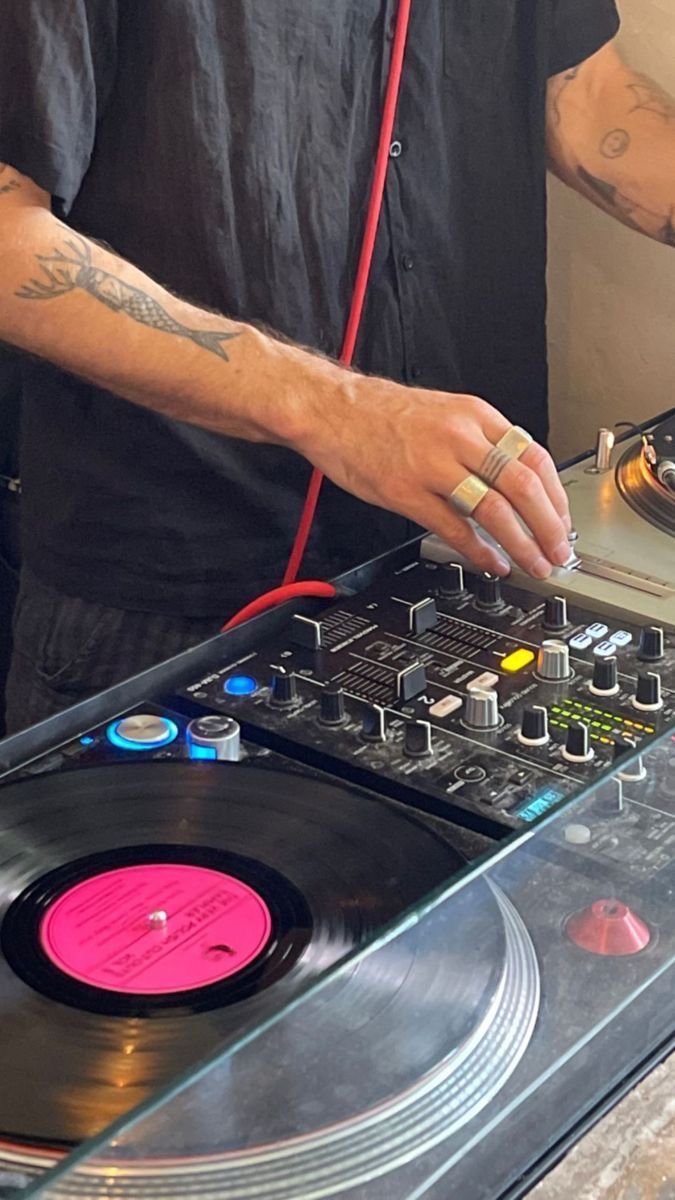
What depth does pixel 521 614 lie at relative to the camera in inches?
44.7

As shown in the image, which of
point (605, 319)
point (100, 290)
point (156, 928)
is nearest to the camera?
point (156, 928)

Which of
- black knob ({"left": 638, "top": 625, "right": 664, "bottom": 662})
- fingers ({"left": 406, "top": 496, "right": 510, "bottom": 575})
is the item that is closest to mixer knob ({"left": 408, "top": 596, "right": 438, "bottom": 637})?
fingers ({"left": 406, "top": 496, "right": 510, "bottom": 575})

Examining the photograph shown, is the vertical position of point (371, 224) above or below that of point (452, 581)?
above

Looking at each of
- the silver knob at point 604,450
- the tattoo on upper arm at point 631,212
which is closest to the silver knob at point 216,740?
the silver knob at point 604,450

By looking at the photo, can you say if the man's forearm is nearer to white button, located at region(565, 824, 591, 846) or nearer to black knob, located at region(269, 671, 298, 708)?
black knob, located at region(269, 671, 298, 708)

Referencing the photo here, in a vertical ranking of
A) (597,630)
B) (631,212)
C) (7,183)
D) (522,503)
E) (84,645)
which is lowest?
(84,645)

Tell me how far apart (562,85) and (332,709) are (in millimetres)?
875

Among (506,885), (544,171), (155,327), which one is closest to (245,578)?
(155,327)

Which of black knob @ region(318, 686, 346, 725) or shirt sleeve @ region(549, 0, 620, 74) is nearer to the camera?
black knob @ region(318, 686, 346, 725)

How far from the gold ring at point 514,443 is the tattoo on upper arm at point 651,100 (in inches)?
24.7

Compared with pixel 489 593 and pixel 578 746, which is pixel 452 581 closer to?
pixel 489 593

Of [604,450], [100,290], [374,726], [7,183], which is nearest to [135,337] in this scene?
[100,290]

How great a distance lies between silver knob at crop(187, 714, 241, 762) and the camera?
95cm

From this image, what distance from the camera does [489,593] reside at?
114 cm
